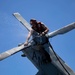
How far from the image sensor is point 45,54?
25.4 m

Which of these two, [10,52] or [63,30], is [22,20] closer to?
[10,52]

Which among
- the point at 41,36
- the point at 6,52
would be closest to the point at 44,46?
the point at 41,36

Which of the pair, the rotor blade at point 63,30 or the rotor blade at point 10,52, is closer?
the rotor blade at point 10,52

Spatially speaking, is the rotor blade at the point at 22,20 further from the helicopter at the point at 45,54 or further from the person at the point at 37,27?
the helicopter at the point at 45,54

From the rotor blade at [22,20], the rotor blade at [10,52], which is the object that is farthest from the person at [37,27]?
the rotor blade at [22,20]

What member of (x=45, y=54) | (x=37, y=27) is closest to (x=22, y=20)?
(x=37, y=27)

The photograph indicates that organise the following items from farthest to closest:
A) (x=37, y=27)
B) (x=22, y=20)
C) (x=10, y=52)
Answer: (x=22, y=20), (x=37, y=27), (x=10, y=52)


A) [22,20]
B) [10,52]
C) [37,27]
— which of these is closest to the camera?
[10,52]

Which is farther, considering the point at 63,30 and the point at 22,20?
the point at 22,20

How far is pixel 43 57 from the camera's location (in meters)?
25.5

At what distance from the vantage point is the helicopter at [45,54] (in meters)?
24.6

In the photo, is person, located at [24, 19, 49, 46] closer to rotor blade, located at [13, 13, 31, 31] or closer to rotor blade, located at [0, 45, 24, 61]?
rotor blade, located at [0, 45, 24, 61]

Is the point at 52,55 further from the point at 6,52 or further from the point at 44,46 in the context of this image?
the point at 6,52

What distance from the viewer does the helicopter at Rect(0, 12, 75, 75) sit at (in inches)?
970
